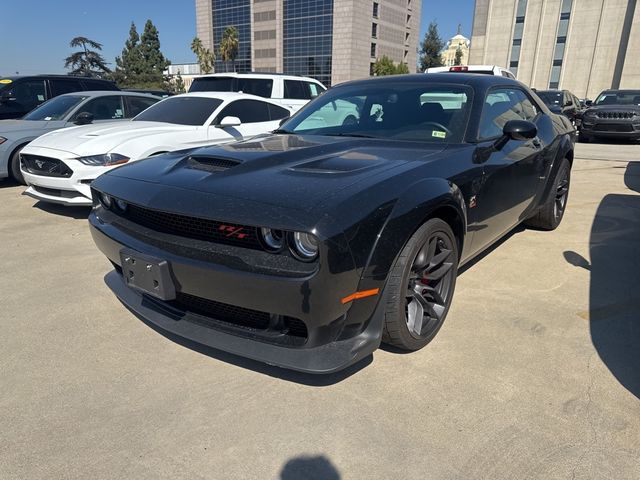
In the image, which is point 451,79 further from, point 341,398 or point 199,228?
point 341,398

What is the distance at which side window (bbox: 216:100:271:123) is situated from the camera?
623cm

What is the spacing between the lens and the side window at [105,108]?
7371 mm

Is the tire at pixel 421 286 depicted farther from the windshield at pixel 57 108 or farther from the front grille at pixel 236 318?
the windshield at pixel 57 108

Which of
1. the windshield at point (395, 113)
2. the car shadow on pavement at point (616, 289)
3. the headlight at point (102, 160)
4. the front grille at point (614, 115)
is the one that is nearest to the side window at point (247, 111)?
the headlight at point (102, 160)

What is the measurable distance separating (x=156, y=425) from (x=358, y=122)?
7.81ft

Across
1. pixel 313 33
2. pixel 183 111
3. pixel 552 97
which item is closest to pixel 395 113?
pixel 183 111

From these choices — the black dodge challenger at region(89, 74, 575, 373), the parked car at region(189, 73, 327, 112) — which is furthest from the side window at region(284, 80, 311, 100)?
the black dodge challenger at region(89, 74, 575, 373)

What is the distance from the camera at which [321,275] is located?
1775mm

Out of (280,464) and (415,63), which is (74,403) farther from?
(415,63)

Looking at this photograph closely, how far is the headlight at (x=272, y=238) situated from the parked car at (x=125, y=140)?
3.91 m

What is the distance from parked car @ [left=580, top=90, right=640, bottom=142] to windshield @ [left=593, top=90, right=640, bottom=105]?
0.07 m

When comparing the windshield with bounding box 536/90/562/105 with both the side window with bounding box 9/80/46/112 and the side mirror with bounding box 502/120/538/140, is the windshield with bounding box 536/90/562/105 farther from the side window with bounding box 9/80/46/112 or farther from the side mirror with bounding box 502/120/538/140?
the side window with bounding box 9/80/46/112

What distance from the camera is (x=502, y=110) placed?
3.53m

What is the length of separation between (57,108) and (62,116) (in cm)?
36
